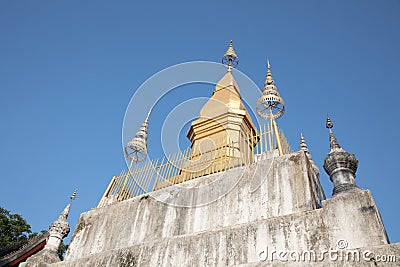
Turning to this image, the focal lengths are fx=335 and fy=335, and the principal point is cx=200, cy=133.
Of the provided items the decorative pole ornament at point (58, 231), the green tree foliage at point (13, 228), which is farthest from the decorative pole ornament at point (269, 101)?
the green tree foliage at point (13, 228)

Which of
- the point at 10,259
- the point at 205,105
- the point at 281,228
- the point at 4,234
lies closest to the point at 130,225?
the point at 281,228

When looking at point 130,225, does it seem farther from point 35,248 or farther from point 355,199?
point 35,248

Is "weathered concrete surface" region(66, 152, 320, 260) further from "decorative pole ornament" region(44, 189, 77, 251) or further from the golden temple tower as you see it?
the golden temple tower

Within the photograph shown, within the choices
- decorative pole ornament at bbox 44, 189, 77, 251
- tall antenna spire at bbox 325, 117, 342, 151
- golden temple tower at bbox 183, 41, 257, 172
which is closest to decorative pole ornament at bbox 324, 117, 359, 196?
tall antenna spire at bbox 325, 117, 342, 151

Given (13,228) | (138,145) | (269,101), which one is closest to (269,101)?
(269,101)

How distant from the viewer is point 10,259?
1451 centimetres

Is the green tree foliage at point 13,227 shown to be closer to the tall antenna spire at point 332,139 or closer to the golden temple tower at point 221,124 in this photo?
the golden temple tower at point 221,124

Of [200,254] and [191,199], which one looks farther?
[191,199]

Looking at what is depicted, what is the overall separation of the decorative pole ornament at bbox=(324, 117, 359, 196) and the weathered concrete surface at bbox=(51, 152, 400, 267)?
0.45m

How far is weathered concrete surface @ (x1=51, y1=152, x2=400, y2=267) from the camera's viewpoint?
5.42 metres

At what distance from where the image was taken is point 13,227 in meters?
22.6

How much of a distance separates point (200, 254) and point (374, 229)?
2.99 m

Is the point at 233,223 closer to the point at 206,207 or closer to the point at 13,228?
the point at 206,207

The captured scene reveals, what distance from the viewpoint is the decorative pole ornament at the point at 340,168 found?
6030mm
